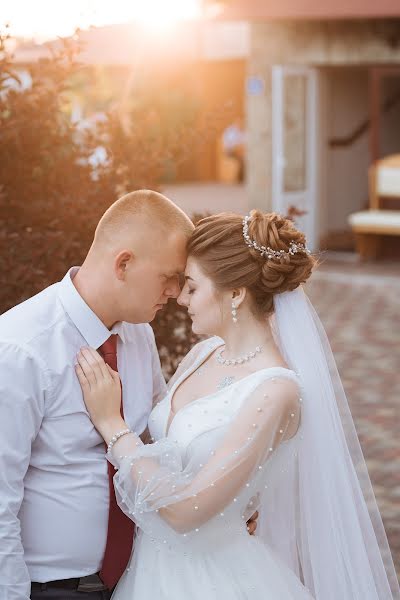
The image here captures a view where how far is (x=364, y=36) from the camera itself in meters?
13.3

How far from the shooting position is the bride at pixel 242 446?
2600mm

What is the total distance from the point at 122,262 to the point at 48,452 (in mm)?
516

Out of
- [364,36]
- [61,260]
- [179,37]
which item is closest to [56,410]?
[61,260]

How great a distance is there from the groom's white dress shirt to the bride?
6 centimetres

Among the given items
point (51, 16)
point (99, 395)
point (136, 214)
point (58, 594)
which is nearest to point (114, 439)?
point (99, 395)

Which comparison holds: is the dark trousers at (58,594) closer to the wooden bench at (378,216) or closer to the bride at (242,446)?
the bride at (242,446)

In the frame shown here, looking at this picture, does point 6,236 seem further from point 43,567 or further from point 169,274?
point 43,567

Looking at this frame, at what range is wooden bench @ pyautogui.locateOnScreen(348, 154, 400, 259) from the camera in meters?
13.7

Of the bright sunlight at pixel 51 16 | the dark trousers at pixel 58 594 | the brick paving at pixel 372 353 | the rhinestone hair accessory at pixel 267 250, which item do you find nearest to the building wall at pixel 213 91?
the brick paving at pixel 372 353

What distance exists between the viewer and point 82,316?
2.65 m

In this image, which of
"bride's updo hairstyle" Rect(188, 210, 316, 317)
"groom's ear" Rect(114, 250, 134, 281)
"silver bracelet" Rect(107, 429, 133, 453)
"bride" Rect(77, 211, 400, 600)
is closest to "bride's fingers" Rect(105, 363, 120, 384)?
"bride" Rect(77, 211, 400, 600)

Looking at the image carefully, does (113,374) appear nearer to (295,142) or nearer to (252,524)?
(252,524)

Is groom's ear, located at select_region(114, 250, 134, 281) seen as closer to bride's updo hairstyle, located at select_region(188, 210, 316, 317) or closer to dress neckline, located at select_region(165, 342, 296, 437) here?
bride's updo hairstyle, located at select_region(188, 210, 316, 317)

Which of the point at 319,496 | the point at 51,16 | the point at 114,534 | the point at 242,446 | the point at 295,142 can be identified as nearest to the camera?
the point at 242,446
